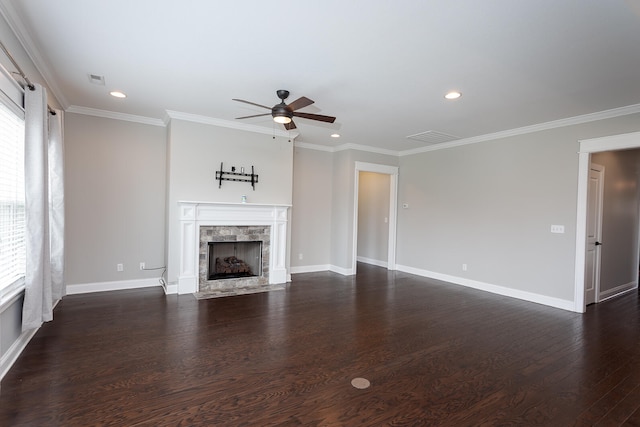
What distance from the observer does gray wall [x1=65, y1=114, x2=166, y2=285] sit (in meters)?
4.72

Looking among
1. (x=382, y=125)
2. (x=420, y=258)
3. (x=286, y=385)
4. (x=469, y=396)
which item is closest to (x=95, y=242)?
(x=286, y=385)

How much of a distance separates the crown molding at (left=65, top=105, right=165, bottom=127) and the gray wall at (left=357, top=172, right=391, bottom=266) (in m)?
4.80

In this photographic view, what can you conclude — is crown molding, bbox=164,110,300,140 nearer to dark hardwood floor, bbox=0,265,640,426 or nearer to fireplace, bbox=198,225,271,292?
fireplace, bbox=198,225,271,292

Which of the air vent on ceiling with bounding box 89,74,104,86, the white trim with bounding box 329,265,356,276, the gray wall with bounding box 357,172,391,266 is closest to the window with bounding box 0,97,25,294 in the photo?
the air vent on ceiling with bounding box 89,74,104,86

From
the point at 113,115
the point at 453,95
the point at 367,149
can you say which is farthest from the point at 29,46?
the point at 367,149

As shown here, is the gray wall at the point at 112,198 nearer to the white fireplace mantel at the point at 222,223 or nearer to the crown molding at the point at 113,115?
the crown molding at the point at 113,115

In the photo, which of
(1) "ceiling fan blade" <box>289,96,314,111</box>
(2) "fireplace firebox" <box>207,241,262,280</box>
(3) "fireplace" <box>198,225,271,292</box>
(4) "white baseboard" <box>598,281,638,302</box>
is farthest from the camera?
(2) "fireplace firebox" <box>207,241,262,280</box>

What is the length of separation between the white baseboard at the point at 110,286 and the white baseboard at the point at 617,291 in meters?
7.14

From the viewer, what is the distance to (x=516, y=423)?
2100 mm

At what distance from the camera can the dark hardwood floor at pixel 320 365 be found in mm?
2156

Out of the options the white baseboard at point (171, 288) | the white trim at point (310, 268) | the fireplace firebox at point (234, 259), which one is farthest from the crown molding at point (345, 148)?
the white baseboard at point (171, 288)

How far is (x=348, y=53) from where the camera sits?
2.84 metres

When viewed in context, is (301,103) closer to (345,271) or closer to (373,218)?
(345,271)

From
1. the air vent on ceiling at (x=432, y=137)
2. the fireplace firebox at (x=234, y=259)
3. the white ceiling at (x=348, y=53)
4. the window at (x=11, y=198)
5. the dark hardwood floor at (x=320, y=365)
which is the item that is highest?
the white ceiling at (x=348, y=53)
